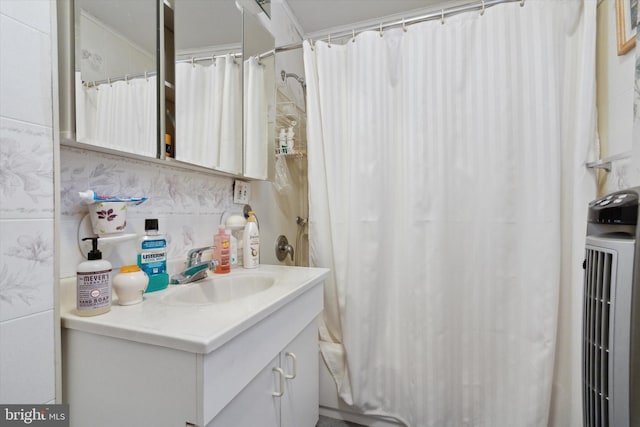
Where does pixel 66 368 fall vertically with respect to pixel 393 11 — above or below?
below

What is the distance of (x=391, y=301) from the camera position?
135 cm

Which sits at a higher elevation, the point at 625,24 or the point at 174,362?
the point at 625,24

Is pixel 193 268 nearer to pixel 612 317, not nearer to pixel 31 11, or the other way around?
pixel 31 11

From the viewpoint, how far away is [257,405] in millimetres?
707

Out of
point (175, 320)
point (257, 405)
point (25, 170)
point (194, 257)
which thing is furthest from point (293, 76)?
point (257, 405)

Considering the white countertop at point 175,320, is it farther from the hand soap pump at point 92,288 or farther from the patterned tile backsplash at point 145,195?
the patterned tile backsplash at point 145,195

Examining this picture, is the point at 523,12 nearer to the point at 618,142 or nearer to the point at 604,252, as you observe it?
the point at 618,142

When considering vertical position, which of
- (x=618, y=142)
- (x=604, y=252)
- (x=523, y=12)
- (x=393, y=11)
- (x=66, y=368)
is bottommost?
(x=66, y=368)

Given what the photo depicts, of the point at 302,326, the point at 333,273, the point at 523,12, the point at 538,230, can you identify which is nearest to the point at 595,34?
the point at 523,12

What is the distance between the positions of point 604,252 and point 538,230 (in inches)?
23.5

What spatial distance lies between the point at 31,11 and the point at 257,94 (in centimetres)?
85

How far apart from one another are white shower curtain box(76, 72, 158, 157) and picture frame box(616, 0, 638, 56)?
1.63 m

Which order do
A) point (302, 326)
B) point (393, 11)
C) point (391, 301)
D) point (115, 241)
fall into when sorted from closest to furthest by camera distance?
point (115, 241) → point (302, 326) → point (391, 301) → point (393, 11)

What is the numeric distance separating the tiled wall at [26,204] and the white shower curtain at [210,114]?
15.1 inches
